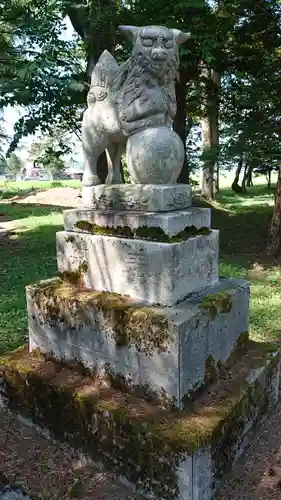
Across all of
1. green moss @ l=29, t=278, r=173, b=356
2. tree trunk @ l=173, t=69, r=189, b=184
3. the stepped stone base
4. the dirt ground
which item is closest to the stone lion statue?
green moss @ l=29, t=278, r=173, b=356

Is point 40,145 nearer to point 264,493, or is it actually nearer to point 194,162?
point 194,162

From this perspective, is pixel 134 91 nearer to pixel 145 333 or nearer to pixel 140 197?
pixel 140 197

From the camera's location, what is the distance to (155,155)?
2.82 m

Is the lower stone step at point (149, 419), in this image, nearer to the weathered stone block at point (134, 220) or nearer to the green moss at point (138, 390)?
the green moss at point (138, 390)

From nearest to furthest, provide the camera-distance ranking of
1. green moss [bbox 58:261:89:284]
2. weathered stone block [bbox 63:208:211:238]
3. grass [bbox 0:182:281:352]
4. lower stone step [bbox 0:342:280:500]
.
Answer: lower stone step [bbox 0:342:280:500] < weathered stone block [bbox 63:208:211:238] < green moss [bbox 58:261:89:284] < grass [bbox 0:182:281:352]

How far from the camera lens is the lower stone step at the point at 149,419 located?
2.47 meters

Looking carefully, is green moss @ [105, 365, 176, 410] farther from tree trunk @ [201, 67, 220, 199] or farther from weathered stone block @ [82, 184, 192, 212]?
tree trunk @ [201, 67, 220, 199]

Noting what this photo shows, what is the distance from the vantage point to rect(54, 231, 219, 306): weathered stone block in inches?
109

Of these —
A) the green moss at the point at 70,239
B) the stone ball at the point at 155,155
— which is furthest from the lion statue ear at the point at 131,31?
the green moss at the point at 70,239

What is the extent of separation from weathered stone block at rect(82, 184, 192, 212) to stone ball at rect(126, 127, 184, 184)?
0.23 ft

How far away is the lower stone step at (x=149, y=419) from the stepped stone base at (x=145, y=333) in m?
Result: 0.12

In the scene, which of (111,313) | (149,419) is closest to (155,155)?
(111,313)

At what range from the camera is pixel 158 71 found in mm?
2822

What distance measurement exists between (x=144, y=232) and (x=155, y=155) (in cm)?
55
